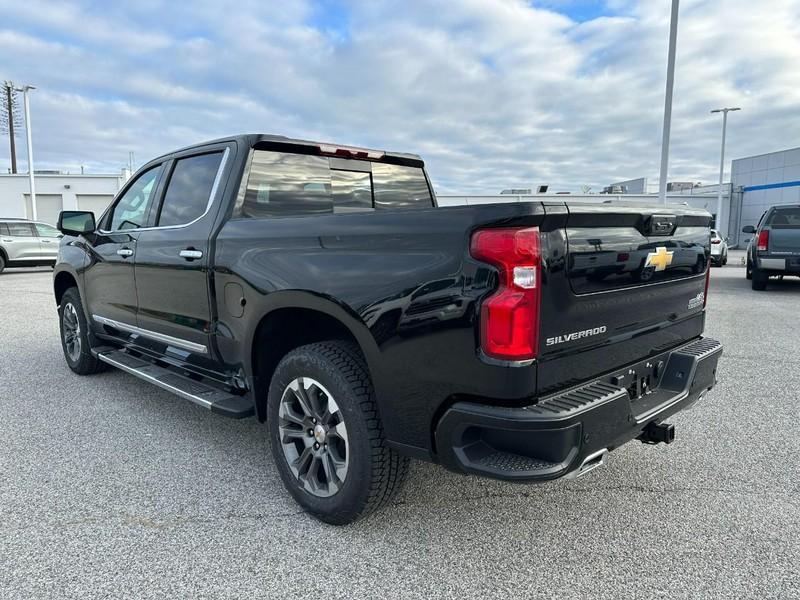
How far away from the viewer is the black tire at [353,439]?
8.35ft

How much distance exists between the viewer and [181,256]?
3.60 meters

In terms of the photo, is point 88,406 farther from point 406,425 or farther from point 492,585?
point 492,585

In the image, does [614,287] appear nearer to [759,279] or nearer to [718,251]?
[759,279]

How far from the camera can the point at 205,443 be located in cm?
385

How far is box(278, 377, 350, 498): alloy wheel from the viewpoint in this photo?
273cm

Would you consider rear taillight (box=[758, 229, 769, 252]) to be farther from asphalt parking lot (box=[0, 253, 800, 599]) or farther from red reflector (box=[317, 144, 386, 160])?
red reflector (box=[317, 144, 386, 160])

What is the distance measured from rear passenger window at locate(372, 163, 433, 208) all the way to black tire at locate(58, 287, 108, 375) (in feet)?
9.93

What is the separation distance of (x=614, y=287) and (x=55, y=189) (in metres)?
43.0

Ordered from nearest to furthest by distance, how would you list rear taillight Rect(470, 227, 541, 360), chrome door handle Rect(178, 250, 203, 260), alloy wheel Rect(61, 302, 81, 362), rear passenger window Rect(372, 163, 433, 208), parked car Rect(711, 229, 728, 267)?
1. rear taillight Rect(470, 227, 541, 360)
2. chrome door handle Rect(178, 250, 203, 260)
3. rear passenger window Rect(372, 163, 433, 208)
4. alloy wheel Rect(61, 302, 81, 362)
5. parked car Rect(711, 229, 728, 267)

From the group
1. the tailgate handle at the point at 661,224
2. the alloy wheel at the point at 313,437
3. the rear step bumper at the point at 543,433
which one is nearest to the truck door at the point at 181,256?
the alloy wheel at the point at 313,437

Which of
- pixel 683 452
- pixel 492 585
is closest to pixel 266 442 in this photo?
pixel 492 585

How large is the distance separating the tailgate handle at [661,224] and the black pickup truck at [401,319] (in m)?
0.02

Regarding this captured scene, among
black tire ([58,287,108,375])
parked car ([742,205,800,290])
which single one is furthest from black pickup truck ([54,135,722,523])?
parked car ([742,205,800,290])

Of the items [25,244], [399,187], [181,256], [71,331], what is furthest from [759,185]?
[181,256]
